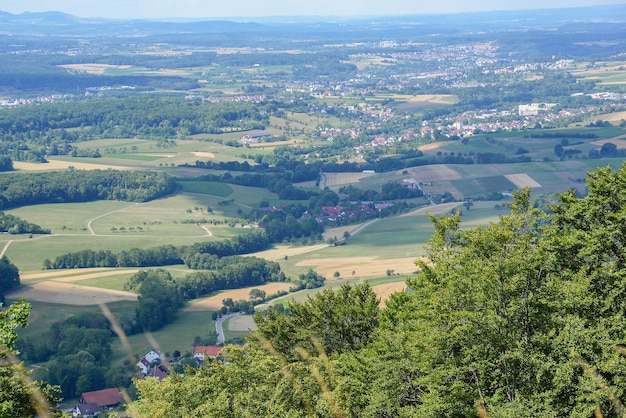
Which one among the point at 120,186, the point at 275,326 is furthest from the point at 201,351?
the point at 120,186

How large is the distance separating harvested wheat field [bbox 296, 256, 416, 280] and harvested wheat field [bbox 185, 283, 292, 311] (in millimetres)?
4680

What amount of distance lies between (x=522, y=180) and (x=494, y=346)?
113 m

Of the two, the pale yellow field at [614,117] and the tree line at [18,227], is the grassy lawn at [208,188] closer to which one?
the tree line at [18,227]

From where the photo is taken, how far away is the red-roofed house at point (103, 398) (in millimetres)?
52406

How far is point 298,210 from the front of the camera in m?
122

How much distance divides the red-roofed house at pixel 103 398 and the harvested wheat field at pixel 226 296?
22147 mm

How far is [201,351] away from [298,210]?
62494mm

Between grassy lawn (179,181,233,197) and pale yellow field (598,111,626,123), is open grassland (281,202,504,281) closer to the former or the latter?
grassy lawn (179,181,233,197)

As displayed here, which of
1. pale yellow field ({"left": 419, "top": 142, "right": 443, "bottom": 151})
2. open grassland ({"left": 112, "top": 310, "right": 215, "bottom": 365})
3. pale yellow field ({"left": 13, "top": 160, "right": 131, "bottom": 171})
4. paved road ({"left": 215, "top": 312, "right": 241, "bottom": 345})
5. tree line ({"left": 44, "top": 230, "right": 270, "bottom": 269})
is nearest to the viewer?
open grassland ({"left": 112, "top": 310, "right": 215, "bottom": 365})

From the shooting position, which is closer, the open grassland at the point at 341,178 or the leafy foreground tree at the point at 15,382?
the leafy foreground tree at the point at 15,382

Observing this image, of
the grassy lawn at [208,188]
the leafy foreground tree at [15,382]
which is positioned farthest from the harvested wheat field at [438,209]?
the leafy foreground tree at [15,382]

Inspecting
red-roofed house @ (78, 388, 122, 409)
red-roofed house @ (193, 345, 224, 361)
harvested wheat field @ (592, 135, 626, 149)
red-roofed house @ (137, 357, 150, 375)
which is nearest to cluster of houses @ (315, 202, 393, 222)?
harvested wheat field @ (592, 135, 626, 149)

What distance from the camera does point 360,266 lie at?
287ft

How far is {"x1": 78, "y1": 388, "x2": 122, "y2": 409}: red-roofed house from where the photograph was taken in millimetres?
52406
